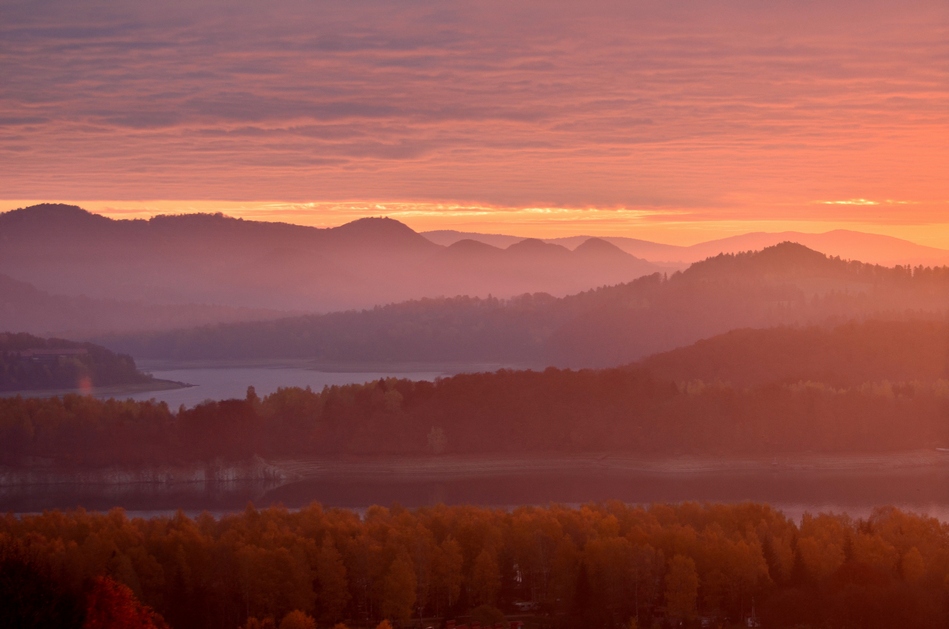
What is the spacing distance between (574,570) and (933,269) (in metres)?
51.9

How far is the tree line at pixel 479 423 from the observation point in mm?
27219

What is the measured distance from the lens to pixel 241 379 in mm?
53812

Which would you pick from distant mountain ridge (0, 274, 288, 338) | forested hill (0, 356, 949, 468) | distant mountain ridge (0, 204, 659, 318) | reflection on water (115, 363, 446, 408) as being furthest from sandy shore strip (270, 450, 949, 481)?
distant mountain ridge (0, 204, 659, 318)

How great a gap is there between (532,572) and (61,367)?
127 ft

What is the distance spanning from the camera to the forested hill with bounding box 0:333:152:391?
46.4 m

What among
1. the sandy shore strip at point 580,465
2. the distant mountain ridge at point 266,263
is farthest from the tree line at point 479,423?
the distant mountain ridge at point 266,263

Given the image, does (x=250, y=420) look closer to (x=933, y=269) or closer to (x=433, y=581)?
(x=433, y=581)

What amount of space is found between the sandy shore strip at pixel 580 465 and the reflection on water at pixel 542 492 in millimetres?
633

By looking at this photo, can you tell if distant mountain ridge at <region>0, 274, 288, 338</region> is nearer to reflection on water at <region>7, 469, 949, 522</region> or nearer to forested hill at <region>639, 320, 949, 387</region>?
forested hill at <region>639, 320, 949, 387</region>

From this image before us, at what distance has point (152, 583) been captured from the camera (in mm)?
13414

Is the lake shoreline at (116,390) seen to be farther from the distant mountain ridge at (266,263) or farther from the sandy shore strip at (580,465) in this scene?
the distant mountain ridge at (266,263)

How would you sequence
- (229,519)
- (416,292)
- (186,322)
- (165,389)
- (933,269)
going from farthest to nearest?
(416,292), (186,322), (933,269), (165,389), (229,519)

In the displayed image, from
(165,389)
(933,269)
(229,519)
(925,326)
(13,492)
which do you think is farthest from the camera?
(933,269)

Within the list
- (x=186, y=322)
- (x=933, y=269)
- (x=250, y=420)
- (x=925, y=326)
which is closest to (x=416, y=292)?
(x=186, y=322)
